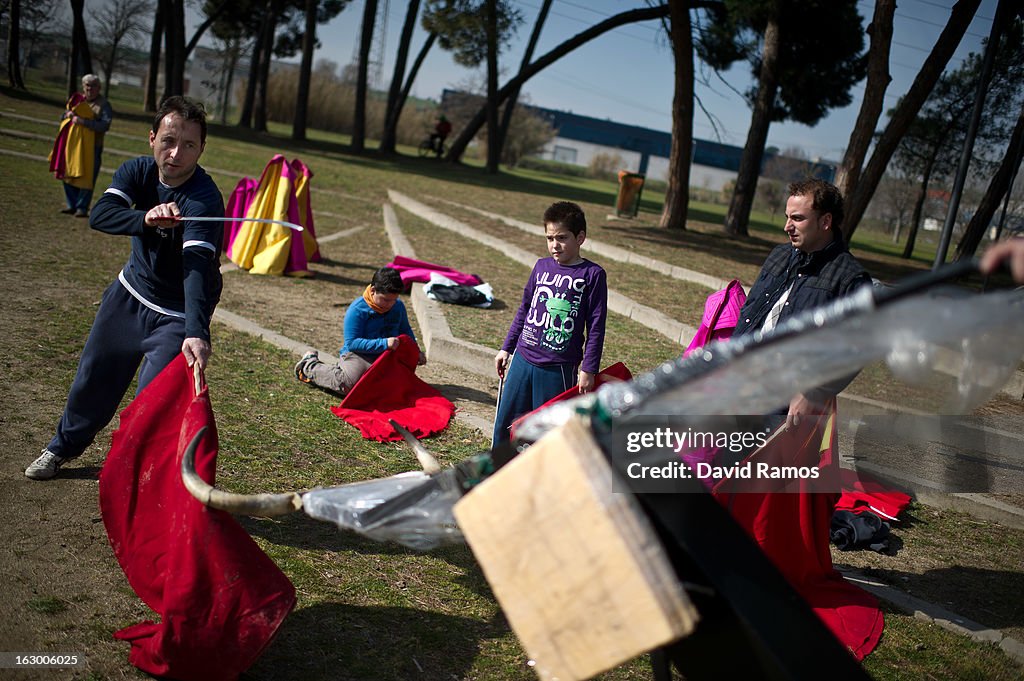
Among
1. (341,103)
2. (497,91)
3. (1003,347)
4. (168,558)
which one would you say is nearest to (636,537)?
(1003,347)

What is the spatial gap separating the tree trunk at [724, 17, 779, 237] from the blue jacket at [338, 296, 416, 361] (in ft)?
45.5

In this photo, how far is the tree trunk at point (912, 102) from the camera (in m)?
11.5

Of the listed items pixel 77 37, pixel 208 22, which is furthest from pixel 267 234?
pixel 208 22

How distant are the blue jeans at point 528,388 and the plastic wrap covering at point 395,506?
2.19 metres

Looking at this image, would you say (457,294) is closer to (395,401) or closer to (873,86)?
(395,401)

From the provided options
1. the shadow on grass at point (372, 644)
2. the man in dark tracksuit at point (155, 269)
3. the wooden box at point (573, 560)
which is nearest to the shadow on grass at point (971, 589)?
the shadow on grass at point (372, 644)

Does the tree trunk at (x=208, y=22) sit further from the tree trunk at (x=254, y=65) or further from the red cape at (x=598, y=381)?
the red cape at (x=598, y=381)

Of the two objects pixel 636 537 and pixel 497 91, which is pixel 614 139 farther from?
pixel 636 537

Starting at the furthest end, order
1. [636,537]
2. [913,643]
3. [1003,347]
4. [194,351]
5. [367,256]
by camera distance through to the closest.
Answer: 1. [367,256]
2. [913,643]
3. [194,351]
4. [1003,347]
5. [636,537]

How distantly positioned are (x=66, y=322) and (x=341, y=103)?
53.5 metres

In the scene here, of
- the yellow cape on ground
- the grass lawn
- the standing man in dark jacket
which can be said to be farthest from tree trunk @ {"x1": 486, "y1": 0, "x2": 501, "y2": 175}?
the standing man in dark jacket

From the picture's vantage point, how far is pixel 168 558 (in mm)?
2799

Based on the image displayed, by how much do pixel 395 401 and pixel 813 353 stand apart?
465 centimetres

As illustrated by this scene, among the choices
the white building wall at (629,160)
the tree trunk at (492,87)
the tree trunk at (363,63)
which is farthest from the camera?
the white building wall at (629,160)
